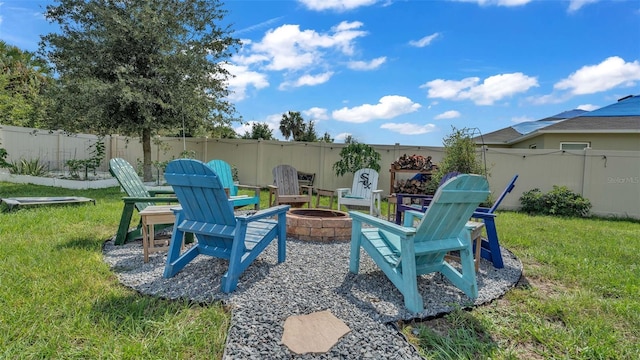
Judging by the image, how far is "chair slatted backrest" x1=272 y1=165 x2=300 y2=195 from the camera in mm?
5934

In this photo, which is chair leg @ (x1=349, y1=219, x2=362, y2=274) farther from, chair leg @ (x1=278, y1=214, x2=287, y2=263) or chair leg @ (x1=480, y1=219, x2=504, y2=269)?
chair leg @ (x1=480, y1=219, x2=504, y2=269)

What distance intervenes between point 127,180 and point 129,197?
1.34 ft

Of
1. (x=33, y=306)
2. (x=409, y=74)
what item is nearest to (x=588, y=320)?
(x=33, y=306)

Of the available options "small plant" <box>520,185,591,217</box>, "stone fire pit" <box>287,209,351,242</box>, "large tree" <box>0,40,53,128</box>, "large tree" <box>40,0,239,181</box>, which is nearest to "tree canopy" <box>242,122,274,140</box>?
"large tree" <box>0,40,53,128</box>

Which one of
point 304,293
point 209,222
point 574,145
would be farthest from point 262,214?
point 574,145

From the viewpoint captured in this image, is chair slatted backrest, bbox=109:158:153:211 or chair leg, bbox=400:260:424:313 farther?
chair slatted backrest, bbox=109:158:153:211

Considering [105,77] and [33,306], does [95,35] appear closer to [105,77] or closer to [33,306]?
[105,77]

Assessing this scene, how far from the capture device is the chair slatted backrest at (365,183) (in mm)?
6350

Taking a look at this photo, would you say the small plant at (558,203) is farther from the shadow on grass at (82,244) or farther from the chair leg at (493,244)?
the shadow on grass at (82,244)

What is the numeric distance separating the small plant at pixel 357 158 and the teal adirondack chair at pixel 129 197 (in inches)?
225

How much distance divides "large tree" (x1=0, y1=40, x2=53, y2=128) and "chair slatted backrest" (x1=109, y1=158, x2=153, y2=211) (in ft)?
25.9

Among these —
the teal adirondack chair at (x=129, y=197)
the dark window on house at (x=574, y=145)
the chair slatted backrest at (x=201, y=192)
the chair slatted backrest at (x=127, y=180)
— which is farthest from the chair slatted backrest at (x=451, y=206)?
the dark window on house at (x=574, y=145)

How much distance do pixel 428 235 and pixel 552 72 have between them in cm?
978

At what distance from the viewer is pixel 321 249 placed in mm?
3727
